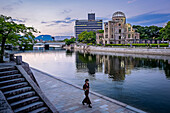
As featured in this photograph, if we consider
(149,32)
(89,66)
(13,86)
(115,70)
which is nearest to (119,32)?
(149,32)

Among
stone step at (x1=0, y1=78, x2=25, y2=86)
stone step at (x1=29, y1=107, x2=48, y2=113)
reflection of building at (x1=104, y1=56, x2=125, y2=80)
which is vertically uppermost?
stone step at (x1=0, y1=78, x2=25, y2=86)

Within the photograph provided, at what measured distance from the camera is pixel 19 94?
29.4 ft

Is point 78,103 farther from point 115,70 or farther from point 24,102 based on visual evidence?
point 115,70

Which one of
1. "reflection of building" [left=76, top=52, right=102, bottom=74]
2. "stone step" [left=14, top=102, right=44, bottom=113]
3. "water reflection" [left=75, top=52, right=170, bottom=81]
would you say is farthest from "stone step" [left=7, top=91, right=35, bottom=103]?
"reflection of building" [left=76, top=52, right=102, bottom=74]

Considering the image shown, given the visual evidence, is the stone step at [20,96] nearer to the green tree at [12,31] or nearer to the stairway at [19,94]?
the stairway at [19,94]

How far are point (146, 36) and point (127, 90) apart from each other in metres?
89.5

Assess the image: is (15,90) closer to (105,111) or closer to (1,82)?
(1,82)

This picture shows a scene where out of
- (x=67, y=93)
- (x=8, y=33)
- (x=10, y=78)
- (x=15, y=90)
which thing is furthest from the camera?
(x=8, y=33)

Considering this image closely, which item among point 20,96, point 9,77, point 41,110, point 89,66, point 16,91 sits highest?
point 9,77

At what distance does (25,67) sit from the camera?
1184 centimetres

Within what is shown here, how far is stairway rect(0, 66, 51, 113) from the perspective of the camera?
8164mm

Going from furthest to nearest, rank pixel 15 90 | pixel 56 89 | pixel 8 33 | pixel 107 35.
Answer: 1. pixel 107 35
2. pixel 8 33
3. pixel 56 89
4. pixel 15 90

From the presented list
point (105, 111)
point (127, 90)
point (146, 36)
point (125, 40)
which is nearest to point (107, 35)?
point (125, 40)

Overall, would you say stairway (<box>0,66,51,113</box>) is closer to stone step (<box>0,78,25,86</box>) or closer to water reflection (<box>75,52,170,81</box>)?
stone step (<box>0,78,25,86</box>)
